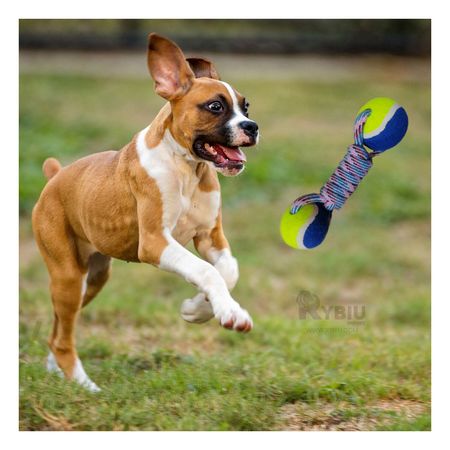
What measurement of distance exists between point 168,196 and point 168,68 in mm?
673

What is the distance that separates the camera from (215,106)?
436 centimetres

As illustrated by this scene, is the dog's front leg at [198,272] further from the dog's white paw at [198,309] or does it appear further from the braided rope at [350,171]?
the braided rope at [350,171]

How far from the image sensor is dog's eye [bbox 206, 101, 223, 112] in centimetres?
436

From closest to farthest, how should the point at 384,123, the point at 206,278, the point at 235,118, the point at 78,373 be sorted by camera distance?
the point at 206,278
the point at 235,118
the point at 384,123
the point at 78,373

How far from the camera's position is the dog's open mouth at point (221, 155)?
14.3 ft

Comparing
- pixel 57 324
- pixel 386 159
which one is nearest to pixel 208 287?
pixel 57 324

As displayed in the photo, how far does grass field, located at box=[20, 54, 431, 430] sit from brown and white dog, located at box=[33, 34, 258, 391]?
1.80 feet

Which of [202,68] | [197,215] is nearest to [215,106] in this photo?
[202,68]

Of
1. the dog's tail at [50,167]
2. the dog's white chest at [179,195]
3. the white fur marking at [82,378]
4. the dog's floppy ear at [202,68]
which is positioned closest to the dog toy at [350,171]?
the dog's white chest at [179,195]

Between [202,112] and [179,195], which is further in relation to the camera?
[179,195]

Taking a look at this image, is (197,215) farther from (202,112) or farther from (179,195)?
(202,112)

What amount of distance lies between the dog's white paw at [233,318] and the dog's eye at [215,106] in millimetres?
1018

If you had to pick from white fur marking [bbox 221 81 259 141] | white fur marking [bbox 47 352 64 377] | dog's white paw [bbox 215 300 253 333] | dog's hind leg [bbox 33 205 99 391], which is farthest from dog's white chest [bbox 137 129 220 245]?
white fur marking [bbox 47 352 64 377]

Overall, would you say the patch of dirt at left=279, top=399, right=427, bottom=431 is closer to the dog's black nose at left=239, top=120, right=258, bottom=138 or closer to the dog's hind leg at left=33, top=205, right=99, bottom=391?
the dog's hind leg at left=33, top=205, right=99, bottom=391
